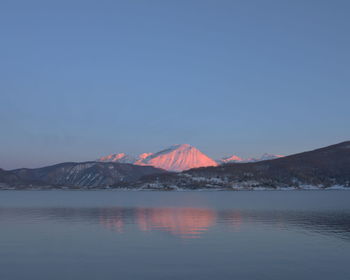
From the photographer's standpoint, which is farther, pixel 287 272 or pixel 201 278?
pixel 287 272

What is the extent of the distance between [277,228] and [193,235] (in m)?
19.3

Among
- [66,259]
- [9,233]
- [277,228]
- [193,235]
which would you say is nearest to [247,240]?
[193,235]

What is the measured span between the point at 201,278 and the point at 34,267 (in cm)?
1789

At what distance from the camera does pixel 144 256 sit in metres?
46.7

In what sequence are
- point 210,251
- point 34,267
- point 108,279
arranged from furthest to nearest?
1. point 210,251
2. point 34,267
3. point 108,279

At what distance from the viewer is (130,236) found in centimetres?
6322

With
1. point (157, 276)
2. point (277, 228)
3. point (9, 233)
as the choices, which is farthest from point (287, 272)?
point (9, 233)

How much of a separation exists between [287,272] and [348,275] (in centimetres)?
554

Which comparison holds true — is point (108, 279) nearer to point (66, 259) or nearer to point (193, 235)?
point (66, 259)

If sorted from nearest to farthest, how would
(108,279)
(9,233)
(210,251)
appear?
(108,279), (210,251), (9,233)

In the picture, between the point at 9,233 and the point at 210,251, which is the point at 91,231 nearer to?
the point at 9,233

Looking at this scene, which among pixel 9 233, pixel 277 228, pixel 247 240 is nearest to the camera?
pixel 247 240

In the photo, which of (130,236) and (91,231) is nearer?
(130,236)

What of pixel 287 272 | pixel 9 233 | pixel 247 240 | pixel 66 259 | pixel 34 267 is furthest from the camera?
pixel 9 233
